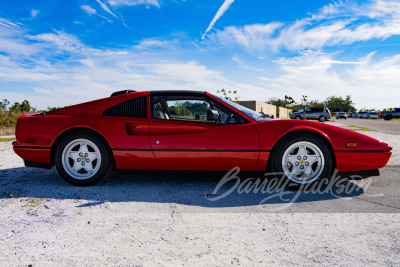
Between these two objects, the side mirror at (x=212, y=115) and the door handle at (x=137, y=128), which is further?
the door handle at (x=137, y=128)

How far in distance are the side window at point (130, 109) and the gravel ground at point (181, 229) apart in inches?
38.1

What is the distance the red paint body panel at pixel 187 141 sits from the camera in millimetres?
3432

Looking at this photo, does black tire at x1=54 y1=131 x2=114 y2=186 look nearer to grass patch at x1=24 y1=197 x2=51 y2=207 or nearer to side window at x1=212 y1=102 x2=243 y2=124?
grass patch at x1=24 y1=197 x2=51 y2=207

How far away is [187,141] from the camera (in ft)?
11.5

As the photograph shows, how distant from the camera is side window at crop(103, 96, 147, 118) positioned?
3684 millimetres

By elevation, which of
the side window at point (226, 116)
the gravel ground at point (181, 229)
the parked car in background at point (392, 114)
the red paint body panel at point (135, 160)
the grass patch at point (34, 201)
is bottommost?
the gravel ground at point (181, 229)

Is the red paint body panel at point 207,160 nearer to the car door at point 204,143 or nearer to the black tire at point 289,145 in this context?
the car door at point 204,143

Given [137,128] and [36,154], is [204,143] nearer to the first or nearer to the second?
[137,128]

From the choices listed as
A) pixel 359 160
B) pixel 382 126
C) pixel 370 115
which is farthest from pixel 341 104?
pixel 359 160

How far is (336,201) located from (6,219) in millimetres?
3345

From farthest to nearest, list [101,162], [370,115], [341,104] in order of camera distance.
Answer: [341,104] < [370,115] < [101,162]

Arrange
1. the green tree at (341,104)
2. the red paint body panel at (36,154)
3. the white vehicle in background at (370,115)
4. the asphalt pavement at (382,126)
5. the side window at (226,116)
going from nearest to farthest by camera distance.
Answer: the side window at (226,116) < the red paint body panel at (36,154) < the asphalt pavement at (382,126) < the white vehicle in background at (370,115) < the green tree at (341,104)

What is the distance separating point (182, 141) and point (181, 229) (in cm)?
136

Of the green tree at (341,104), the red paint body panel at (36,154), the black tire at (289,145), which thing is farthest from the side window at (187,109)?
the green tree at (341,104)
